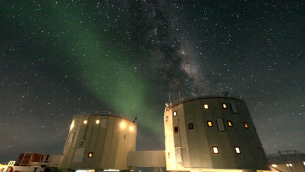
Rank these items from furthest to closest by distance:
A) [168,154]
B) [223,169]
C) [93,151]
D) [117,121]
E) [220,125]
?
[117,121]
[93,151]
[168,154]
[220,125]
[223,169]

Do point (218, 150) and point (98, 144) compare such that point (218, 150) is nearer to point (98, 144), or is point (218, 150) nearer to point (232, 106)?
point (232, 106)

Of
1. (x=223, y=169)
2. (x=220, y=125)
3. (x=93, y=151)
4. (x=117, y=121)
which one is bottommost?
(x=223, y=169)

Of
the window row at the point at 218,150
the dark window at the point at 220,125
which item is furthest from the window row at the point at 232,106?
the window row at the point at 218,150

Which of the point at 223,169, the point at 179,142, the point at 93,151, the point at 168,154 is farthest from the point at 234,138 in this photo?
the point at 93,151

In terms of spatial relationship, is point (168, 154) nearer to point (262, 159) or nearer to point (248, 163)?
point (248, 163)

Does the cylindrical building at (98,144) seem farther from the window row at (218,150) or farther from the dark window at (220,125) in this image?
the dark window at (220,125)

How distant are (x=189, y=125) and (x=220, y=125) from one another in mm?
4129

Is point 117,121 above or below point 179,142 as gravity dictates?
above

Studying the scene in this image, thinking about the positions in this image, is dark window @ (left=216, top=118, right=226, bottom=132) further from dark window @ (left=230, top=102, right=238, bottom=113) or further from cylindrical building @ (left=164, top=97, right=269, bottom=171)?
dark window @ (left=230, top=102, right=238, bottom=113)

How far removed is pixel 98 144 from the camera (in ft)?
86.7

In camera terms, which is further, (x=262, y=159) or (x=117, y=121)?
(x=117, y=121)

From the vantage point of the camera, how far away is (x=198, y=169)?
1898 centimetres

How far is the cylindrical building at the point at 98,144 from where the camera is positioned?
2551 centimetres

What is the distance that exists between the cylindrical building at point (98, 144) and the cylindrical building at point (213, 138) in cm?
952
